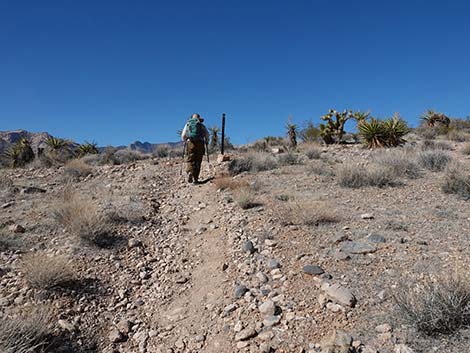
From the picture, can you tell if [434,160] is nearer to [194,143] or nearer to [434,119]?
[194,143]

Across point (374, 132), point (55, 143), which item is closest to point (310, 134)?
point (374, 132)

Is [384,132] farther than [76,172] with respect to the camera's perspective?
Yes

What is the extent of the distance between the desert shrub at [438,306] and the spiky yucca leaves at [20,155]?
59.7 feet

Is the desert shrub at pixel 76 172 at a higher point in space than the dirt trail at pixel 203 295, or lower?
higher

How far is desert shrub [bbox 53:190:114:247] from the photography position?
5629mm

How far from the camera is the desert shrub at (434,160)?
9938mm

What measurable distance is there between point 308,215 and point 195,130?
5381 millimetres

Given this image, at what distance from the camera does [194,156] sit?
401 inches

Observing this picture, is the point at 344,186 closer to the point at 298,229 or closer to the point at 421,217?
the point at 421,217

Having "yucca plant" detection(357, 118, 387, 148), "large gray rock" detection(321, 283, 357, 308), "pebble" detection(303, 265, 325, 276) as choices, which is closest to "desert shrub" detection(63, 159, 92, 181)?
"pebble" detection(303, 265, 325, 276)

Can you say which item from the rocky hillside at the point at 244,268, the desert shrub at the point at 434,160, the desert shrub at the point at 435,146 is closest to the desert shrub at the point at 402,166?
the desert shrub at the point at 434,160

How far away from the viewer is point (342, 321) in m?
3.28

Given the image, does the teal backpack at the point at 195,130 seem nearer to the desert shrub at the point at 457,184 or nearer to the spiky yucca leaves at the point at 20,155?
the desert shrub at the point at 457,184

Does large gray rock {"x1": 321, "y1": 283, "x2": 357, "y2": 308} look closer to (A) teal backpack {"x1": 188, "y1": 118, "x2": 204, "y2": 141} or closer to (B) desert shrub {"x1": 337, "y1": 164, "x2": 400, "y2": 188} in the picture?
(B) desert shrub {"x1": 337, "y1": 164, "x2": 400, "y2": 188}
